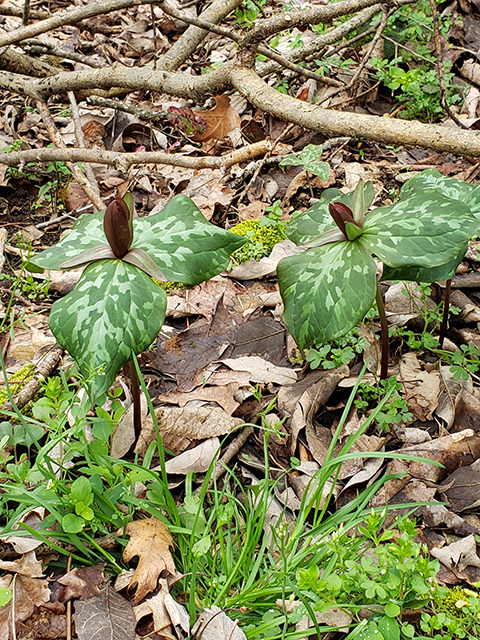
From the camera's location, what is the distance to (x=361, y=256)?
62.1 inches

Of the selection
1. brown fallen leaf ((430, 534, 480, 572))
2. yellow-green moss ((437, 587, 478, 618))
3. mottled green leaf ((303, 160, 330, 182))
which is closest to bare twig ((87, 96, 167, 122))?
mottled green leaf ((303, 160, 330, 182))

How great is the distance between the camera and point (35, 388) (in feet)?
6.47

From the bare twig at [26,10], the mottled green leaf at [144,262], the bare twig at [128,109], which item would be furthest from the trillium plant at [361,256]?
the bare twig at [26,10]

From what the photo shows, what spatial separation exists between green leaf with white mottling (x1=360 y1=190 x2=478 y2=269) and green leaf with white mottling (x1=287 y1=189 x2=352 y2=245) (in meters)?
0.19

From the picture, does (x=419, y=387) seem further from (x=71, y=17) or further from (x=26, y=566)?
(x=71, y=17)

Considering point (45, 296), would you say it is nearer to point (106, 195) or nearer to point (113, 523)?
point (106, 195)

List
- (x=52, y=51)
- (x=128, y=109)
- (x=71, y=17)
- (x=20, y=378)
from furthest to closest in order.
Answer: (x=52, y=51), (x=128, y=109), (x=71, y=17), (x=20, y=378)

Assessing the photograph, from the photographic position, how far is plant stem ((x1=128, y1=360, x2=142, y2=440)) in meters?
1.70

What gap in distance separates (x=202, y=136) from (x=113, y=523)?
2.65 meters

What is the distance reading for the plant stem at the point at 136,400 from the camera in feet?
5.57

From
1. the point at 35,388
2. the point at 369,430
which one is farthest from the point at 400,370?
the point at 35,388

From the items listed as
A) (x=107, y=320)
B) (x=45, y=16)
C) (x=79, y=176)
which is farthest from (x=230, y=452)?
(x=45, y=16)

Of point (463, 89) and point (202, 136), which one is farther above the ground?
point (463, 89)

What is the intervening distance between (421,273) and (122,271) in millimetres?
910
